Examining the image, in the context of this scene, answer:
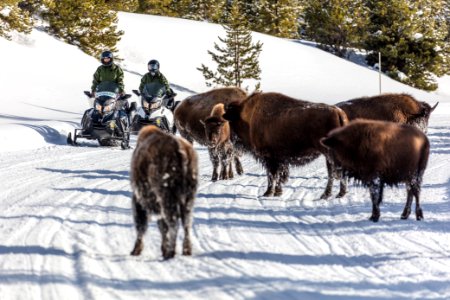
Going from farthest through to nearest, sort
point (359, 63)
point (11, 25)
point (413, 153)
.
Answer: point (359, 63)
point (11, 25)
point (413, 153)

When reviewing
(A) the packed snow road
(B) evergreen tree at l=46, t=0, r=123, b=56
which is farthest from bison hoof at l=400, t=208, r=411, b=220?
(B) evergreen tree at l=46, t=0, r=123, b=56

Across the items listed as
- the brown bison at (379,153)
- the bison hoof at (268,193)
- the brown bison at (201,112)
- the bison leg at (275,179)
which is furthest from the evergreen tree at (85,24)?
the brown bison at (379,153)

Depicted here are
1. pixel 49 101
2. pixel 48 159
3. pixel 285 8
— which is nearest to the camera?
pixel 48 159

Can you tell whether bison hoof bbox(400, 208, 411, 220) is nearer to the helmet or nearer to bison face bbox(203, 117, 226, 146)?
bison face bbox(203, 117, 226, 146)

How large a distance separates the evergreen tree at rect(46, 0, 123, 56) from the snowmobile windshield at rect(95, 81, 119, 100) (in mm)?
28193

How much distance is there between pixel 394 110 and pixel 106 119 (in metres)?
7.81

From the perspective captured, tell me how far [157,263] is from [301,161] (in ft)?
13.6

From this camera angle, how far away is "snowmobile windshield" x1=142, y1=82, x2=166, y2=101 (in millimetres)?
16922

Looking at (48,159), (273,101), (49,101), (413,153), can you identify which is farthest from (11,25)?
(413,153)

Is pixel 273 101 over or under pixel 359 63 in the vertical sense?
under

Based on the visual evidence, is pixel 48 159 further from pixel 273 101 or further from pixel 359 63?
pixel 359 63

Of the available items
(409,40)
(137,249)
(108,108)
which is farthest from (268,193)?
(409,40)

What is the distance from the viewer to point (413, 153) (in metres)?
7.68

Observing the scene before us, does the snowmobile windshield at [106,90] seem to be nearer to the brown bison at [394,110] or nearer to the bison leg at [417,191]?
the brown bison at [394,110]
